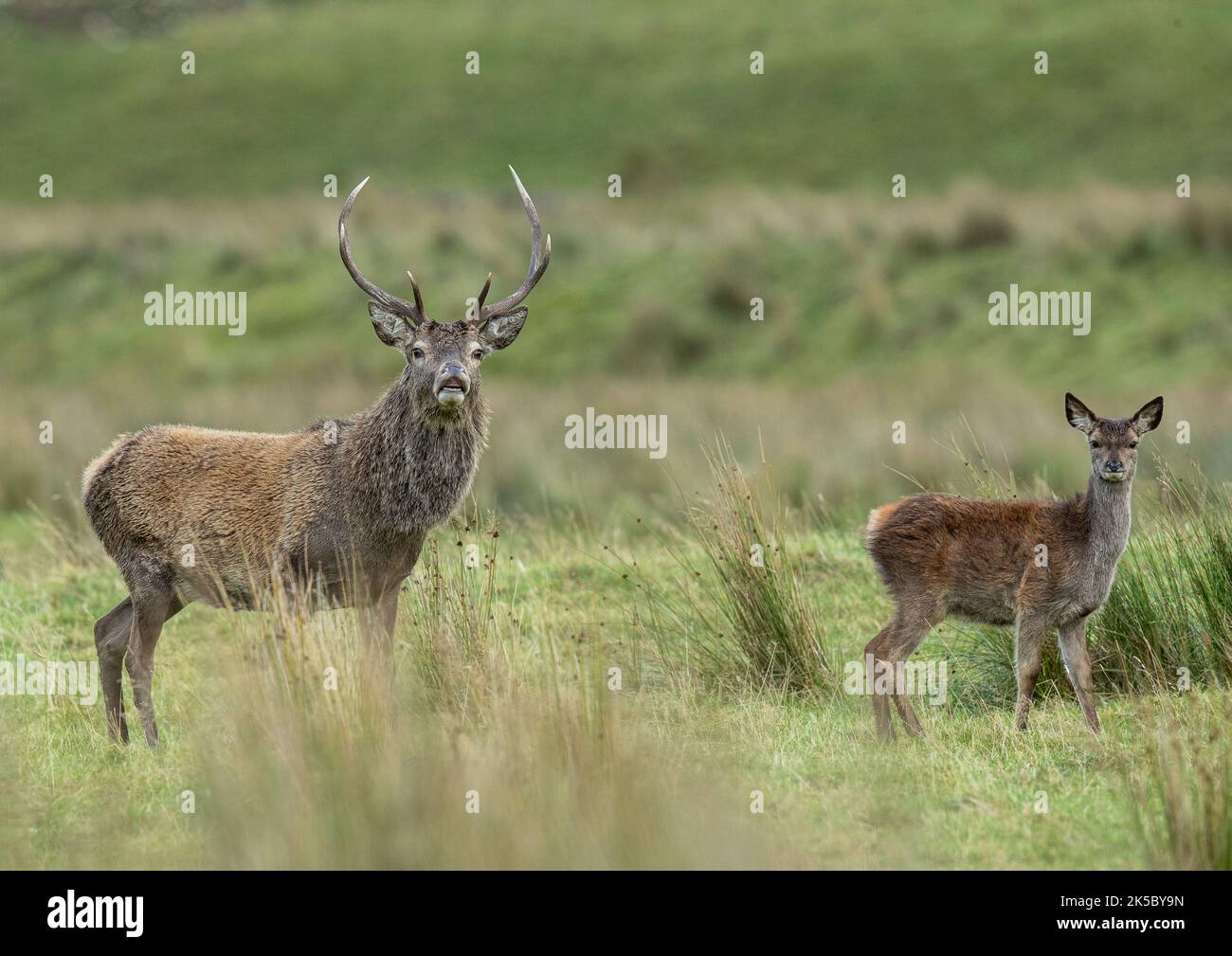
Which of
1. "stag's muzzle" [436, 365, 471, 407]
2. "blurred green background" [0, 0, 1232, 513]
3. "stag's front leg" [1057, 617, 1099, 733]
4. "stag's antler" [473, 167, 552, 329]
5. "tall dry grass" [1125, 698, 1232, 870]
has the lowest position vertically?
"tall dry grass" [1125, 698, 1232, 870]

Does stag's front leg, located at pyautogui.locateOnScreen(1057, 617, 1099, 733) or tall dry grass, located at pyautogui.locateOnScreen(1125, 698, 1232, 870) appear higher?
stag's front leg, located at pyautogui.locateOnScreen(1057, 617, 1099, 733)

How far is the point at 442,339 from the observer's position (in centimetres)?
809

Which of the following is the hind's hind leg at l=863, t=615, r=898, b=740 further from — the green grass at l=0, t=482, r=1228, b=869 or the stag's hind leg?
the stag's hind leg

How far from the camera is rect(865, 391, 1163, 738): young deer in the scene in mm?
8336

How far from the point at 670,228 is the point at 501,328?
1909 centimetres

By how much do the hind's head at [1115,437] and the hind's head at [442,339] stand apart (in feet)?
9.23

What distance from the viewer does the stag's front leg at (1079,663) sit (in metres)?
8.07

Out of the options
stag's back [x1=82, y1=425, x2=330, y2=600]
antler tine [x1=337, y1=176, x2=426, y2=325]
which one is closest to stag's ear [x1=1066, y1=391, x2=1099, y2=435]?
antler tine [x1=337, y1=176, x2=426, y2=325]

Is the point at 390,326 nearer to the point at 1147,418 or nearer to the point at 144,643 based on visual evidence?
the point at 144,643

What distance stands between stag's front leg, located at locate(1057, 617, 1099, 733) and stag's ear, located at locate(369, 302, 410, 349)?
3.51 meters

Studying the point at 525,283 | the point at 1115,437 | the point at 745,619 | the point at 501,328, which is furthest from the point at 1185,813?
the point at 525,283
